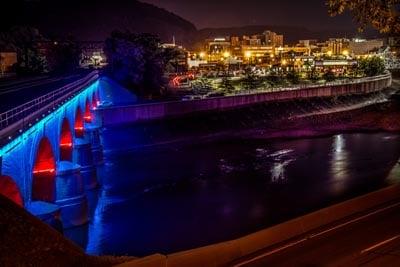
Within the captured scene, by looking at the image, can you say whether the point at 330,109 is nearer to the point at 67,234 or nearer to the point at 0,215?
the point at 67,234

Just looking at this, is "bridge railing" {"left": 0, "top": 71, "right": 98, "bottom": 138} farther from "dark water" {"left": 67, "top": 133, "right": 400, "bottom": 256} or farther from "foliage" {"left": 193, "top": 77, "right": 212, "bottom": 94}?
"foliage" {"left": 193, "top": 77, "right": 212, "bottom": 94}

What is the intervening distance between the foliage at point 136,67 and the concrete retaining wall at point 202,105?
11708 mm

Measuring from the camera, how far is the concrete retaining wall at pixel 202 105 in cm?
5441

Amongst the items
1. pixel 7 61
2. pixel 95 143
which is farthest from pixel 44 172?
pixel 7 61

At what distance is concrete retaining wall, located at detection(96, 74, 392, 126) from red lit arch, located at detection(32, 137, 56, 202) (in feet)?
85.1

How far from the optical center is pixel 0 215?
953cm

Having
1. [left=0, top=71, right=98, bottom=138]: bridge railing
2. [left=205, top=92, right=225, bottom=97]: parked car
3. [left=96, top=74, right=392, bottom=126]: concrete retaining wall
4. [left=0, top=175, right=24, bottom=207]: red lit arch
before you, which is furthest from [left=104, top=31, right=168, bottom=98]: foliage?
[left=0, top=175, right=24, bottom=207]: red lit arch

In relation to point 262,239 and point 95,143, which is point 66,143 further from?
point 262,239

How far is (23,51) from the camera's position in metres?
78.5

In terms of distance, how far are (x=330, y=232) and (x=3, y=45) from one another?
75879mm

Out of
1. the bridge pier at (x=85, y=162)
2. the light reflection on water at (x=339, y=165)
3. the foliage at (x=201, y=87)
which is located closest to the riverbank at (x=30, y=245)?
the bridge pier at (x=85, y=162)

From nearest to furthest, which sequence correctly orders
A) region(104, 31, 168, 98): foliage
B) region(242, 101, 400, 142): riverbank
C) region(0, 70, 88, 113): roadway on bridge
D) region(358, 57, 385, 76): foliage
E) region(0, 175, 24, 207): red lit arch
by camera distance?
1. region(0, 175, 24, 207): red lit arch
2. region(0, 70, 88, 113): roadway on bridge
3. region(242, 101, 400, 142): riverbank
4. region(104, 31, 168, 98): foliage
5. region(358, 57, 385, 76): foliage

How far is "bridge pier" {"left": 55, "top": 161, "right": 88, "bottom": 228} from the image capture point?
2322 cm

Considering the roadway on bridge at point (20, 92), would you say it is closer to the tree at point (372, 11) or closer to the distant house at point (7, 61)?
the tree at point (372, 11)
